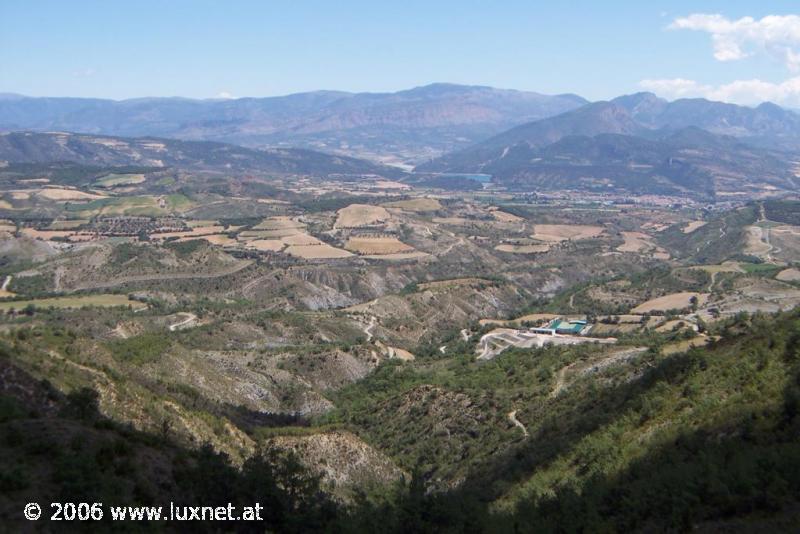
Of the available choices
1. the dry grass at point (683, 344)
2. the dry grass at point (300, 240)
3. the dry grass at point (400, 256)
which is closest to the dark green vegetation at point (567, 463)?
the dry grass at point (683, 344)

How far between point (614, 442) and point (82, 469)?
93.2 ft

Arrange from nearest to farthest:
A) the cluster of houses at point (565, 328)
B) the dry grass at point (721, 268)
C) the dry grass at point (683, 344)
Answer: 1. the dry grass at point (683, 344)
2. the cluster of houses at point (565, 328)
3. the dry grass at point (721, 268)

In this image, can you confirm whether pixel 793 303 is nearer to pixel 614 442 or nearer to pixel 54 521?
pixel 614 442

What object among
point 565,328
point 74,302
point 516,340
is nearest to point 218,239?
point 74,302

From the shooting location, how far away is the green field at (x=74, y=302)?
114 m

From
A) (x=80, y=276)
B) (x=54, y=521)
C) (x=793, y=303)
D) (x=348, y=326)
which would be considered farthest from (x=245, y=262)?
(x=54, y=521)

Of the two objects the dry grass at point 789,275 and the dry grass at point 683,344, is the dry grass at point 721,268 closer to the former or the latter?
the dry grass at point 789,275

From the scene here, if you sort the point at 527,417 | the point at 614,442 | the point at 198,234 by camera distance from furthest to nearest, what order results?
the point at 198,234
the point at 527,417
the point at 614,442

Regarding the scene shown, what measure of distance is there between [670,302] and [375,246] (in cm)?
8731

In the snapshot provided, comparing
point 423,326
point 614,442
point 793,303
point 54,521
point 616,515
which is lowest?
point 423,326

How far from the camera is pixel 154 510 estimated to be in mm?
27469

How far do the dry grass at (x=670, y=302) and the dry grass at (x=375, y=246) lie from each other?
7714cm

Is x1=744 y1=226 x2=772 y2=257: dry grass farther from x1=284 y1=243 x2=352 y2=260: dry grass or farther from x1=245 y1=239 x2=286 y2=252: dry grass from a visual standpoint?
x1=245 y1=239 x2=286 y2=252: dry grass

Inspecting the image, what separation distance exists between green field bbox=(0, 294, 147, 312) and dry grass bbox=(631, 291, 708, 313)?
80.1m
